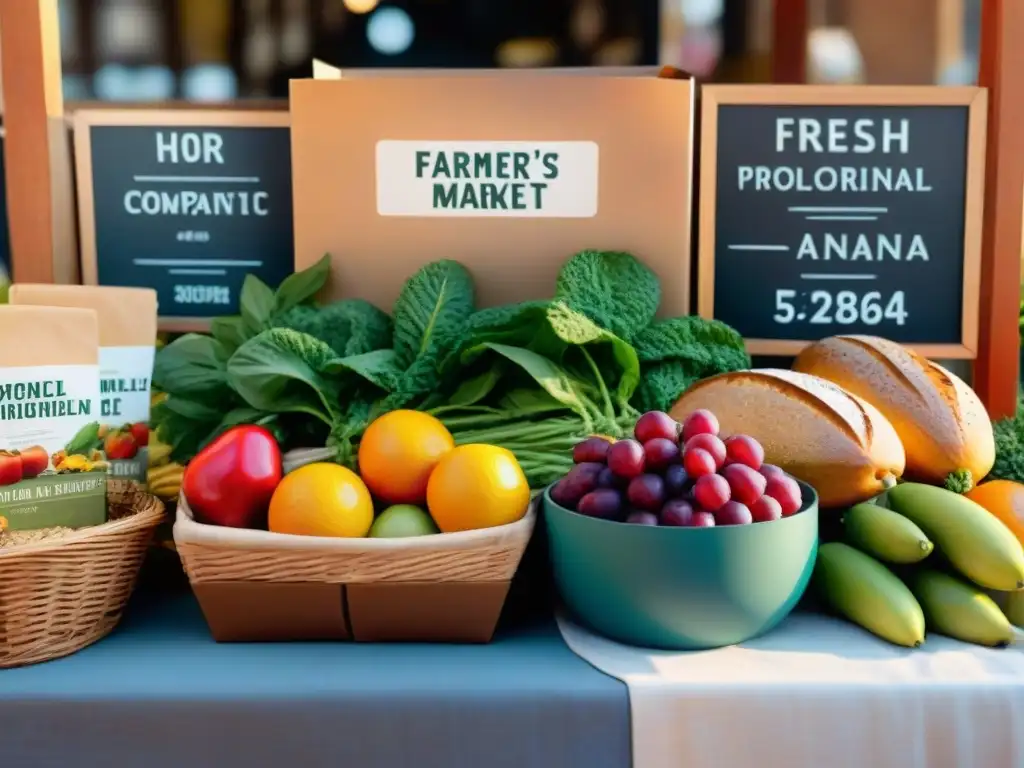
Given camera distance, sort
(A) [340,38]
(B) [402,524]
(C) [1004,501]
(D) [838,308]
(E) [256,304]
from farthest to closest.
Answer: (A) [340,38], (D) [838,308], (E) [256,304], (C) [1004,501], (B) [402,524]

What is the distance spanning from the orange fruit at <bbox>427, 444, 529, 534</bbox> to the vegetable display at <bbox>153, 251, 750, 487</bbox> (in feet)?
0.45

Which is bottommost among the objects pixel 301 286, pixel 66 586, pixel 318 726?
pixel 318 726

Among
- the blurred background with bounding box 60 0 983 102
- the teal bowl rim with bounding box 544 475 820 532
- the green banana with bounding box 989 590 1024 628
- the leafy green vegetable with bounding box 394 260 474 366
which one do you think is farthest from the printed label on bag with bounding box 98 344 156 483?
the blurred background with bounding box 60 0 983 102

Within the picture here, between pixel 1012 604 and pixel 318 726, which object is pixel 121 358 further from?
pixel 1012 604

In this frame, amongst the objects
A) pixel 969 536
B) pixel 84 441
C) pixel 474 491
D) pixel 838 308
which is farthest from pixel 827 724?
pixel 84 441

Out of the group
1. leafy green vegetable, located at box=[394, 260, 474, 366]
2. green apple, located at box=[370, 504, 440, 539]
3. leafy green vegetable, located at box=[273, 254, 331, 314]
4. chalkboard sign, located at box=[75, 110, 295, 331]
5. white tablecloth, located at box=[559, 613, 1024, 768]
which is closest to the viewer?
white tablecloth, located at box=[559, 613, 1024, 768]

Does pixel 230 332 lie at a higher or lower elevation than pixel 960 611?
higher

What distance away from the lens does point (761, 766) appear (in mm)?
845

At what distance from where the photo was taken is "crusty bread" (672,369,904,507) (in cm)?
103

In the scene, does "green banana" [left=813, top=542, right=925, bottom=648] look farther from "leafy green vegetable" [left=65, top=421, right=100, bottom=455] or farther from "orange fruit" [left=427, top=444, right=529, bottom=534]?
"leafy green vegetable" [left=65, top=421, right=100, bottom=455]

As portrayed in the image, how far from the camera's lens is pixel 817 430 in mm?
1039

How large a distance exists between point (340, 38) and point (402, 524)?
331 cm

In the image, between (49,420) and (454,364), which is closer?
(49,420)

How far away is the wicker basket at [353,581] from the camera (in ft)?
2.95
